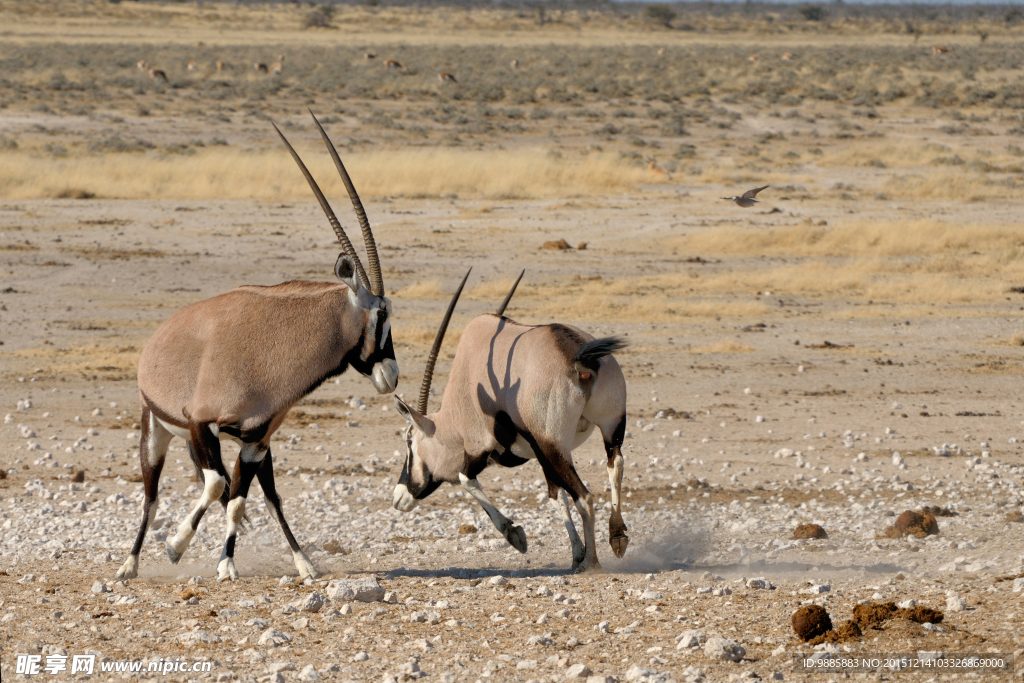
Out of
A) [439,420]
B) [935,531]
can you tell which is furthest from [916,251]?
[439,420]

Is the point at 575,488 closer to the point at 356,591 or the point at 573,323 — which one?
the point at 356,591

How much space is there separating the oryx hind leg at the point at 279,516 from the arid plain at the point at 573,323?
0.53ft

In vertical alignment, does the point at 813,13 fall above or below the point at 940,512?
below

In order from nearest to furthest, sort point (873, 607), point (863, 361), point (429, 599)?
1. point (873, 607)
2. point (429, 599)
3. point (863, 361)

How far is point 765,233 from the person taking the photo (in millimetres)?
19797

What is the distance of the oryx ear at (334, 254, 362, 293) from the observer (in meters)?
5.78

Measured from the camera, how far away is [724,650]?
15.8ft

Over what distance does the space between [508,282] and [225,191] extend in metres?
9.07

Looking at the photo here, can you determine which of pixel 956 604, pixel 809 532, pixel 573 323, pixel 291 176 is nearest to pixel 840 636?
pixel 956 604

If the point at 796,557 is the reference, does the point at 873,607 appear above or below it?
above

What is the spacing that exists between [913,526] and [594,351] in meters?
2.38

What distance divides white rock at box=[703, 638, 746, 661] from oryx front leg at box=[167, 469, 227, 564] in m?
2.36

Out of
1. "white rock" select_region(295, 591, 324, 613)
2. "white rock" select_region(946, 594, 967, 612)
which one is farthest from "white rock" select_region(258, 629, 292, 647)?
"white rock" select_region(946, 594, 967, 612)

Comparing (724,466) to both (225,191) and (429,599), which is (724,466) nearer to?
(429,599)
